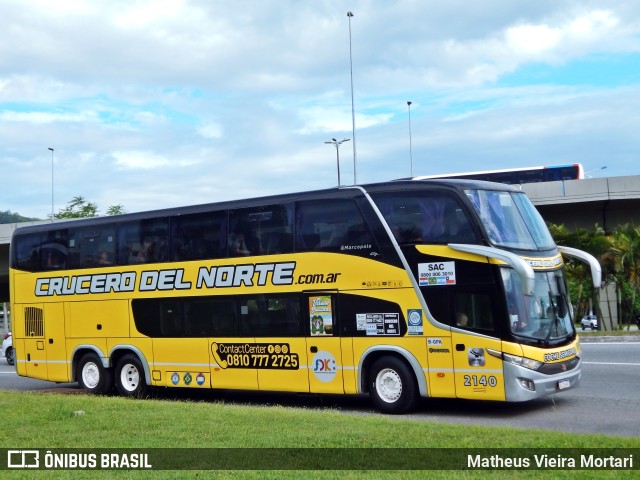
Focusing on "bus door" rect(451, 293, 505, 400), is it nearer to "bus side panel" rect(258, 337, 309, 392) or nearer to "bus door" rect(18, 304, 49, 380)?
"bus side panel" rect(258, 337, 309, 392)

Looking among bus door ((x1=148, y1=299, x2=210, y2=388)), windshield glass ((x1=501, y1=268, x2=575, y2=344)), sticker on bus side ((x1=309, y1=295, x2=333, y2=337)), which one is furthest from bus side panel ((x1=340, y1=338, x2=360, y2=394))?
bus door ((x1=148, y1=299, x2=210, y2=388))

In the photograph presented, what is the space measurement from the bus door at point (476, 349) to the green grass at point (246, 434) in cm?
225

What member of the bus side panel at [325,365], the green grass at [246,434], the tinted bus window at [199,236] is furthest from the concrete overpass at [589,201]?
the green grass at [246,434]

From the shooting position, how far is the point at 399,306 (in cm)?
1470

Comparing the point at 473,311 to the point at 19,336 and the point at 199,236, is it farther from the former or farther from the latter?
the point at 19,336

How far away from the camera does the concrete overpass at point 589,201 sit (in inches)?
1585

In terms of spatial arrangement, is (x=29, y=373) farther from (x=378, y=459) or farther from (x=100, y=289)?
(x=378, y=459)

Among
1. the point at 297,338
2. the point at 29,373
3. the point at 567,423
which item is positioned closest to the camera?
the point at 567,423

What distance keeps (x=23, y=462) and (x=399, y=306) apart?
6.94 meters

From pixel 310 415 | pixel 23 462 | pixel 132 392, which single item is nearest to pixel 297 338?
pixel 310 415

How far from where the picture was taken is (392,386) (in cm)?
1483

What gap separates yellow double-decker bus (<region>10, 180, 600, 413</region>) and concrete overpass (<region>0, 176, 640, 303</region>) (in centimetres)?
2535

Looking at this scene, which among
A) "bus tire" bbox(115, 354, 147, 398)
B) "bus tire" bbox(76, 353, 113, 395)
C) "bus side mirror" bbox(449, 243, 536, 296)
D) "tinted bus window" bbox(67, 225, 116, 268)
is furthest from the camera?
"bus tire" bbox(76, 353, 113, 395)

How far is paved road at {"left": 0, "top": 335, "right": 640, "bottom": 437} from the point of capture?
12758 millimetres
